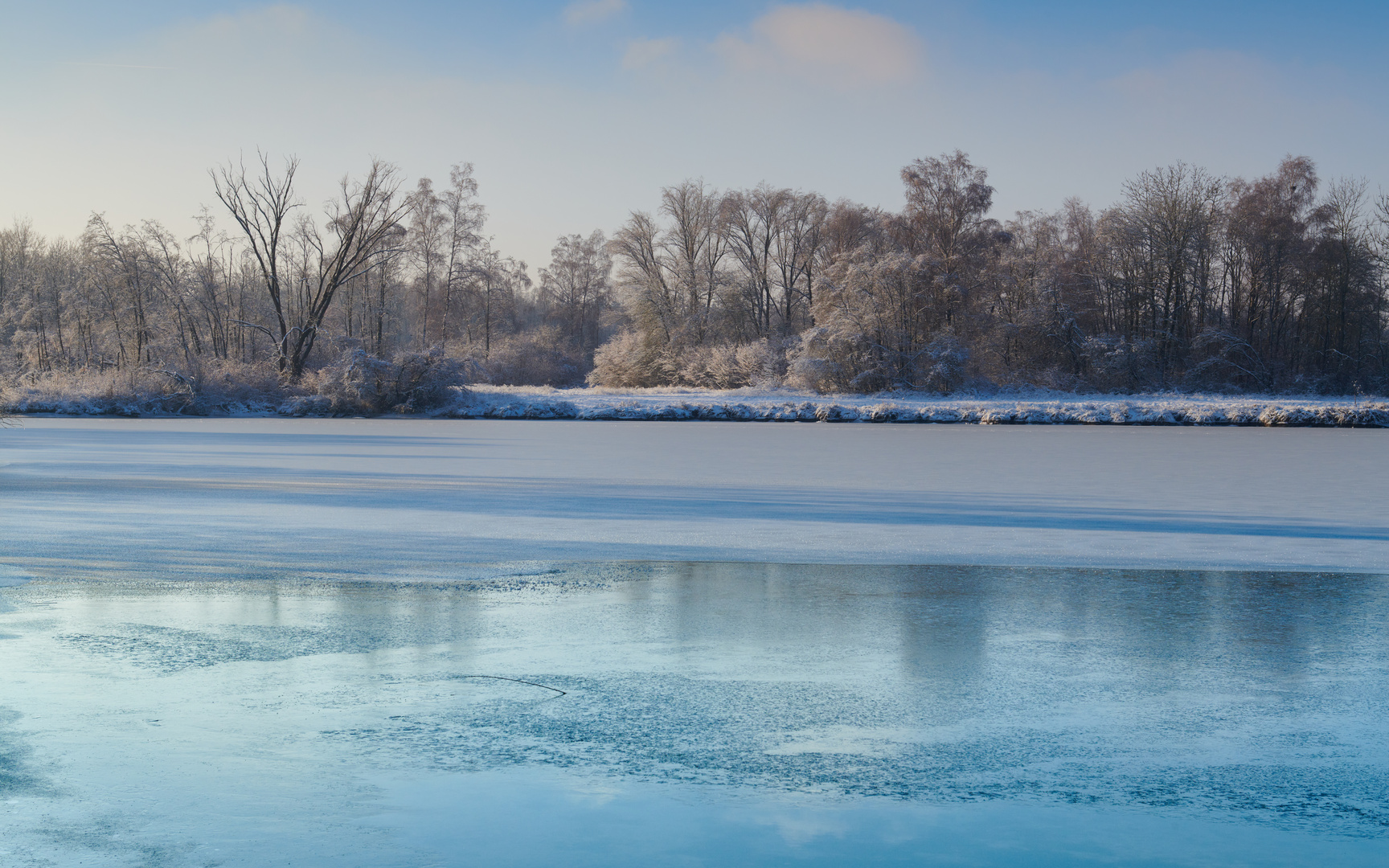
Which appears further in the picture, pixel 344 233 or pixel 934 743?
pixel 344 233

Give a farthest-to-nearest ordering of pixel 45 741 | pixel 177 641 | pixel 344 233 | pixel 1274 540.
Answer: pixel 344 233 < pixel 1274 540 < pixel 177 641 < pixel 45 741

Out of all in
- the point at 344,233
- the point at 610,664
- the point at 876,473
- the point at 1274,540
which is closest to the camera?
the point at 610,664

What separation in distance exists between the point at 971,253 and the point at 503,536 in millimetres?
34594

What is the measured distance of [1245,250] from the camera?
40.1 m

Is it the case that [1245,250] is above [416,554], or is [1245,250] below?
above

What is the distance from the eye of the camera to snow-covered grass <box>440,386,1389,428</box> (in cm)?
2878

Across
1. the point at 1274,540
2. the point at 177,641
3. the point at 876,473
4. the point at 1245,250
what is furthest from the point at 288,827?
the point at 1245,250

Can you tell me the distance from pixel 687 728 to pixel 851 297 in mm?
34446

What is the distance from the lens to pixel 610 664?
4574 mm

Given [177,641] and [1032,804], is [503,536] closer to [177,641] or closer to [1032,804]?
[177,641]

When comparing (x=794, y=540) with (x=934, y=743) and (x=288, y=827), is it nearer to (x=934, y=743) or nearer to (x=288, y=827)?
(x=934, y=743)

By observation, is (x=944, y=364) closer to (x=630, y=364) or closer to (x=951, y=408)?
(x=951, y=408)

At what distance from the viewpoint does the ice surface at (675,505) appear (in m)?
7.41

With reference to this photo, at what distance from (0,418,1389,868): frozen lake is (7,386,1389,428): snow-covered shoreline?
67.7ft
